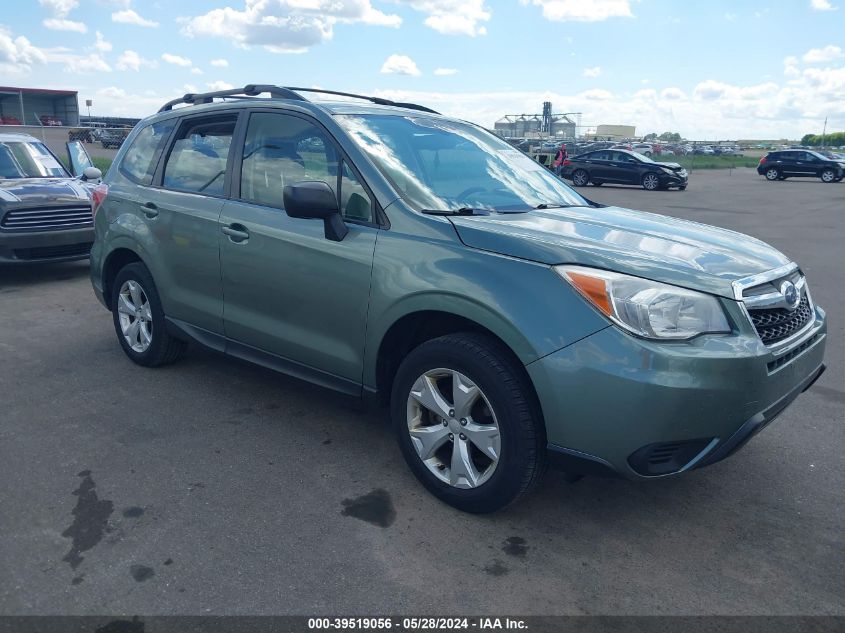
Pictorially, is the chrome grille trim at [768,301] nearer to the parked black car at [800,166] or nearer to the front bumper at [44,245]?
the front bumper at [44,245]

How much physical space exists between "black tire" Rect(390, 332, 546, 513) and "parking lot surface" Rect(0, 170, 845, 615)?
154 millimetres

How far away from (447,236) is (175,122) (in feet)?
8.77

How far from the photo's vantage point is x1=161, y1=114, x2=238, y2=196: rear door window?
4590 mm

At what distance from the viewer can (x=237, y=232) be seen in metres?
4.29

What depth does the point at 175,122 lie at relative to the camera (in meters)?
5.09

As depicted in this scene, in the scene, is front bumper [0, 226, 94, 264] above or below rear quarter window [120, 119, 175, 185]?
below

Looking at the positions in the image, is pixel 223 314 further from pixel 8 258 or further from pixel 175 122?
pixel 8 258

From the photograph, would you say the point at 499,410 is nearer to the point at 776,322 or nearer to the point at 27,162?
the point at 776,322

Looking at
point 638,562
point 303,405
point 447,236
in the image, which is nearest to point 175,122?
point 303,405

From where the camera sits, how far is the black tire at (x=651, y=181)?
26.4 metres

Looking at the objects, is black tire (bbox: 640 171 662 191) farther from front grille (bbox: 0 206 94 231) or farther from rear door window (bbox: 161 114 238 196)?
rear door window (bbox: 161 114 238 196)

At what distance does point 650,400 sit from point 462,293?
905 mm

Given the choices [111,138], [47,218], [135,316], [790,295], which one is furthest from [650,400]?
[111,138]

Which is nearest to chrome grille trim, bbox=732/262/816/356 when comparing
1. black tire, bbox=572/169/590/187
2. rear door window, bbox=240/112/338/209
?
rear door window, bbox=240/112/338/209
